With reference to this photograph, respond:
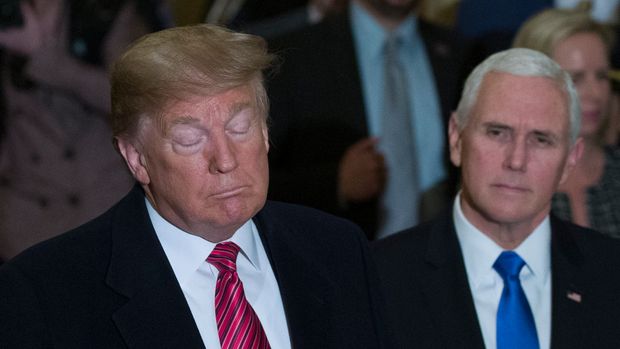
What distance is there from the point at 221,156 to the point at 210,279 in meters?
0.28

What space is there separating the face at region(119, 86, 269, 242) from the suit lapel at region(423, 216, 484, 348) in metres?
0.81

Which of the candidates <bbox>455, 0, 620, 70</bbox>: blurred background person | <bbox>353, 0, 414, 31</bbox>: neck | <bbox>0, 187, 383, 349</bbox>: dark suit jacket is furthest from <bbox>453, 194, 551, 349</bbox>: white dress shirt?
<bbox>455, 0, 620, 70</bbox>: blurred background person

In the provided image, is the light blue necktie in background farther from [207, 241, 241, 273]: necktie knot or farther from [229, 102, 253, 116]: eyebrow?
[229, 102, 253, 116]: eyebrow

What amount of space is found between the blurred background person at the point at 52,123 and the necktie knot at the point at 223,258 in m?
1.73

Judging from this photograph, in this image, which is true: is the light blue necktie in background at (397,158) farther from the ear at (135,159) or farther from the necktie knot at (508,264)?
the ear at (135,159)

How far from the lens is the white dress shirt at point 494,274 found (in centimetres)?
283

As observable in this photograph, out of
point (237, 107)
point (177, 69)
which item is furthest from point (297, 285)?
point (177, 69)

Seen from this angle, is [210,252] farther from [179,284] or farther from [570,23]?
[570,23]

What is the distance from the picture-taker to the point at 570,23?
163 inches

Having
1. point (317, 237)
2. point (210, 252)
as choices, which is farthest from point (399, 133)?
point (210, 252)

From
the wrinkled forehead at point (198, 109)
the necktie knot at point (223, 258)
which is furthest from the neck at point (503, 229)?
the wrinkled forehead at point (198, 109)

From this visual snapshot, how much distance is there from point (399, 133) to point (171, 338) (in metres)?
2.24

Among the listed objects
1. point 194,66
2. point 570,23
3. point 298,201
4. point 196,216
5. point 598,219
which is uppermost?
point 194,66

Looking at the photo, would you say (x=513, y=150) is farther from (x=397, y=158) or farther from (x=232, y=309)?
(x=397, y=158)
